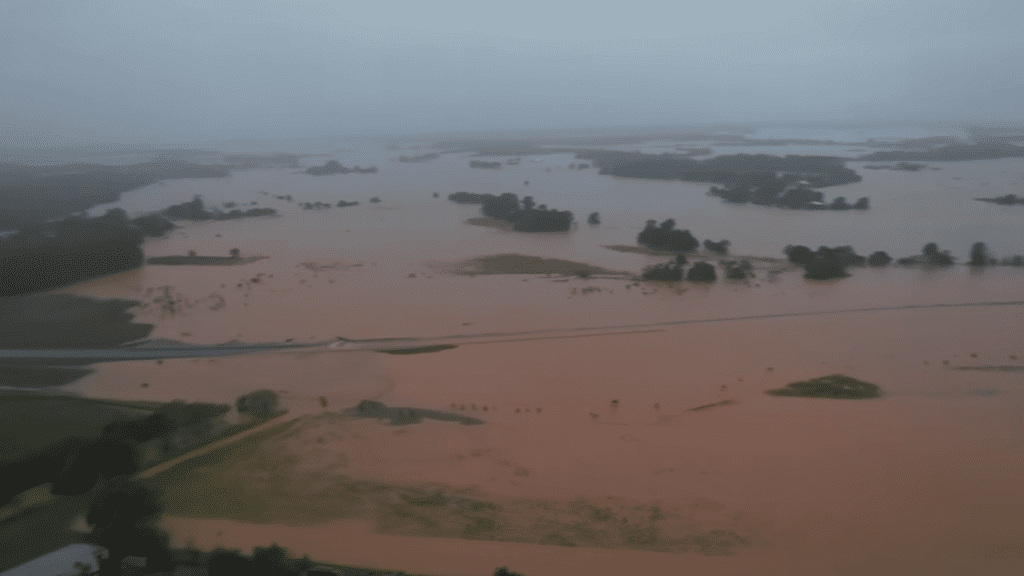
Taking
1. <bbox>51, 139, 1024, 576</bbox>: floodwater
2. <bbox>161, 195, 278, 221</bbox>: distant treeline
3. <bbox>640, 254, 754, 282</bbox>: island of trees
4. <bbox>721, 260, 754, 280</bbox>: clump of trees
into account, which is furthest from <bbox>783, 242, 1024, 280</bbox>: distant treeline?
<bbox>161, 195, 278, 221</bbox>: distant treeline

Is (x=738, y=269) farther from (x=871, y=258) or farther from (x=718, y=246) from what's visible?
(x=871, y=258)

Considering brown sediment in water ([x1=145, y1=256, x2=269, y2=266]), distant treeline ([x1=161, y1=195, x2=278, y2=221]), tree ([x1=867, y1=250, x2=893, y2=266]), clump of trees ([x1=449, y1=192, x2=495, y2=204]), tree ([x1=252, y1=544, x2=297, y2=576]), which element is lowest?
tree ([x1=252, y1=544, x2=297, y2=576])

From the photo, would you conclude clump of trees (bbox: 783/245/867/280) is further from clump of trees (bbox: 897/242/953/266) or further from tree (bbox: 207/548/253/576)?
tree (bbox: 207/548/253/576)

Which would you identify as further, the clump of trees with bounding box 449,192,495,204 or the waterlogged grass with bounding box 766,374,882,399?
the clump of trees with bounding box 449,192,495,204

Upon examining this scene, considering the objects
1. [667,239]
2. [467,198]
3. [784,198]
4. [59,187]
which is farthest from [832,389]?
[467,198]

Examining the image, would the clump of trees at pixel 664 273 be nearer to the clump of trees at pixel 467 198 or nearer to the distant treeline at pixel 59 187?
the clump of trees at pixel 467 198

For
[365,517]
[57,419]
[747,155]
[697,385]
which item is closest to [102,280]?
[57,419]
